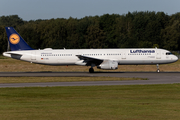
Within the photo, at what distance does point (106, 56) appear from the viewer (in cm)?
4456

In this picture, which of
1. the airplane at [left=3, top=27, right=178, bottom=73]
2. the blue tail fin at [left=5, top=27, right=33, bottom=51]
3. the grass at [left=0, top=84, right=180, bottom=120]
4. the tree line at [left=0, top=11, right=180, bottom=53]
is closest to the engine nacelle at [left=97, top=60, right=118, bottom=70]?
the airplane at [left=3, top=27, right=178, bottom=73]

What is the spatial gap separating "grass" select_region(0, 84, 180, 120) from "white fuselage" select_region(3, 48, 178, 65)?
22661 millimetres

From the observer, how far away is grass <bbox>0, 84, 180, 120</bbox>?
13.5 meters

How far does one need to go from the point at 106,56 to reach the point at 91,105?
28.6 m

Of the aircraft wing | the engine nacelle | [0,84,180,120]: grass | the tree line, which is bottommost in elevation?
[0,84,180,120]: grass

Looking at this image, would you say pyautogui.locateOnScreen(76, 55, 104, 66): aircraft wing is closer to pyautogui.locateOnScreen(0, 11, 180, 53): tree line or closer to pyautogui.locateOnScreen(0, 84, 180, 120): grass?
pyautogui.locateOnScreen(0, 84, 180, 120): grass

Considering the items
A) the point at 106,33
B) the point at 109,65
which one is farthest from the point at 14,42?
the point at 106,33

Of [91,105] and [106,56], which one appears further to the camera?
[106,56]

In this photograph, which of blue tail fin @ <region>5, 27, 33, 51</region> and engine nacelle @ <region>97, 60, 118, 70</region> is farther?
blue tail fin @ <region>5, 27, 33, 51</region>

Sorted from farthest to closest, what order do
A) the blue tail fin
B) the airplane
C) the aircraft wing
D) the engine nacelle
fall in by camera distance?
the blue tail fin < the airplane < the aircraft wing < the engine nacelle

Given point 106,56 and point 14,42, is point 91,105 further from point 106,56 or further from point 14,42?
point 14,42

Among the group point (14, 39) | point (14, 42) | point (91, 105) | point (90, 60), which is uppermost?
point (14, 39)

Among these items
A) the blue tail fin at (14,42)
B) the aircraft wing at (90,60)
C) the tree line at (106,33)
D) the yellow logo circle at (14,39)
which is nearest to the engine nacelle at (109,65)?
the aircraft wing at (90,60)

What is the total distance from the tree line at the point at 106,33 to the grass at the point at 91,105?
3299 inches
